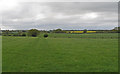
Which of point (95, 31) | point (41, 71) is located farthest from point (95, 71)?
point (95, 31)

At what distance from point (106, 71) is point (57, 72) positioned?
3.40m

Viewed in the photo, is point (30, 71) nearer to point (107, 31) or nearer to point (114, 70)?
point (114, 70)

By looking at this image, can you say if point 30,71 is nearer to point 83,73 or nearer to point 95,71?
point 83,73

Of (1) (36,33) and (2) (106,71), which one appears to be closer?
(2) (106,71)

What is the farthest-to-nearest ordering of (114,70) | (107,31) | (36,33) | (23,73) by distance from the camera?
(107,31) → (36,33) → (114,70) → (23,73)

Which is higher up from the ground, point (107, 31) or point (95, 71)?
point (107, 31)

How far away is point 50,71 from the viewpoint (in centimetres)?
884

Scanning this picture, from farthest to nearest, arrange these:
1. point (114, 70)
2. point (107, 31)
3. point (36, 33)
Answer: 1. point (107, 31)
2. point (36, 33)
3. point (114, 70)

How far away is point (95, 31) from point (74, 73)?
89646mm

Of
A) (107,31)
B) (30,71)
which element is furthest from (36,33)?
(30,71)

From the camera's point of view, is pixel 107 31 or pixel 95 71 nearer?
pixel 95 71

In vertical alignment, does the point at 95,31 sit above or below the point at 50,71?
above

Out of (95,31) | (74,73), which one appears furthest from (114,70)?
(95,31)

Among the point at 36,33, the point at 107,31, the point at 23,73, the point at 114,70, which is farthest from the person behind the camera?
the point at 107,31
